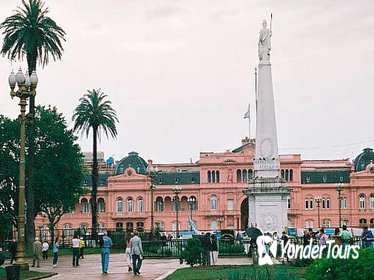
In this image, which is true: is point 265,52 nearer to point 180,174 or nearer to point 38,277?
point 38,277

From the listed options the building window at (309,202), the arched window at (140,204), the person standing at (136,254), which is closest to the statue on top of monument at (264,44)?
the person standing at (136,254)

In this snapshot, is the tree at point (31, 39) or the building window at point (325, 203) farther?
the building window at point (325, 203)

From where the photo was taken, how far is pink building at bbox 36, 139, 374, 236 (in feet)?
385

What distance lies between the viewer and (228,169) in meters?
119

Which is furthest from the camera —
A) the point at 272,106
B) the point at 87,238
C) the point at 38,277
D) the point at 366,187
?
the point at 366,187

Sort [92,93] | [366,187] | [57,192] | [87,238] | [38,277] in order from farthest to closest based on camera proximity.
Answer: [366,187], [92,93], [87,238], [57,192], [38,277]

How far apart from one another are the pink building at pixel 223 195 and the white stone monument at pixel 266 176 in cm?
6704

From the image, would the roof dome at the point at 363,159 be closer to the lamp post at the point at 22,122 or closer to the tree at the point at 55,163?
the tree at the point at 55,163

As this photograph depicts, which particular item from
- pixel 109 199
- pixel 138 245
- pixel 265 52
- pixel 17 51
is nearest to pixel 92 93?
pixel 17 51

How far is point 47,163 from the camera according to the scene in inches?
2459

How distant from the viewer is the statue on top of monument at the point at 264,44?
1901 inches

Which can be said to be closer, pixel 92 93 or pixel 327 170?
pixel 92 93

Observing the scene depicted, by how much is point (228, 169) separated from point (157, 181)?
10.9 m

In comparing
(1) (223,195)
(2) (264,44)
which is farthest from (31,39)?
(1) (223,195)
